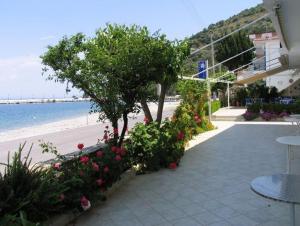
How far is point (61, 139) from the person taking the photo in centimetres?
1839

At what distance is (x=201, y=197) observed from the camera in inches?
253

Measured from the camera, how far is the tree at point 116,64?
7602 millimetres

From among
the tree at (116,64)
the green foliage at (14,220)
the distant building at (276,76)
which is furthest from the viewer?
the distant building at (276,76)

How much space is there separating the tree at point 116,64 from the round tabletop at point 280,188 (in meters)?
4.36

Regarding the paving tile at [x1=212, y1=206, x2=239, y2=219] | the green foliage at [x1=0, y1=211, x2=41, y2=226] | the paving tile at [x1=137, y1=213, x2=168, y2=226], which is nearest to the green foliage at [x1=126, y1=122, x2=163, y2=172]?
the paving tile at [x1=137, y1=213, x2=168, y2=226]

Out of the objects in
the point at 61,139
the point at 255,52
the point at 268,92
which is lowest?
the point at 61,139

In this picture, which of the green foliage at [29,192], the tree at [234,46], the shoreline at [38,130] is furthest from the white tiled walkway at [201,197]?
the tree at [234,46]

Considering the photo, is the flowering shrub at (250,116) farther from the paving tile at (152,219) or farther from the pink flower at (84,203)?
the pink flower at (84,203)

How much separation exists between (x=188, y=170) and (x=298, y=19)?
4.12 metres

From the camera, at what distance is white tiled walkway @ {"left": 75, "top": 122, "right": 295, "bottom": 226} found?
17.6 ft

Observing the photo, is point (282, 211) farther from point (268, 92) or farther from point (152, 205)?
point (268, 92)

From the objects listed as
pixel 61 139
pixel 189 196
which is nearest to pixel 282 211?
pixel 189 196

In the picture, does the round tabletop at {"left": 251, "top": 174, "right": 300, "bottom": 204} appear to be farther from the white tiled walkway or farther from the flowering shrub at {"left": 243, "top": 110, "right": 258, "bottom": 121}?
the flowering shrub at {"left": 243, "top": 110, "right": 258, "bottom": 121}

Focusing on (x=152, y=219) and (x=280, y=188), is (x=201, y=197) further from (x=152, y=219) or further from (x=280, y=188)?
(x=280, y=188)
